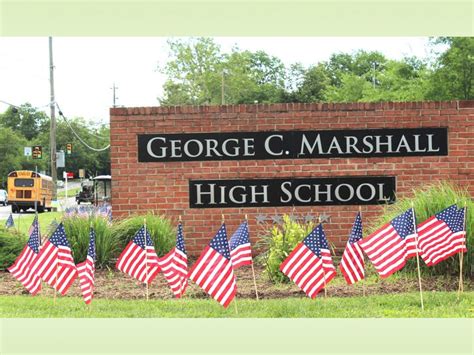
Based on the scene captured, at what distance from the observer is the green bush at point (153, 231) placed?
40.9ft

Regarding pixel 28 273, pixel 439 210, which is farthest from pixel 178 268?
pixel 439 210

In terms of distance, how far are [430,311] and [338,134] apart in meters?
5.45

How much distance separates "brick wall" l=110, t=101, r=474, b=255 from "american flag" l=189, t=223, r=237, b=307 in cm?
507

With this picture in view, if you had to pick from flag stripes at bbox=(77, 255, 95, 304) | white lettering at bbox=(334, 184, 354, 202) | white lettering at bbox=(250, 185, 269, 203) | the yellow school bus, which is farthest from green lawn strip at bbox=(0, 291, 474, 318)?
the yellow school bus

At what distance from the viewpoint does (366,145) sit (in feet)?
45.2

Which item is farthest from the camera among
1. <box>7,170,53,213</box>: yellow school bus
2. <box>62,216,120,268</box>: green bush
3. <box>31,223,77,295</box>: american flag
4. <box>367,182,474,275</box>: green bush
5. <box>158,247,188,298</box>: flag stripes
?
<box>7,170,53,213</box>: yellow school bus

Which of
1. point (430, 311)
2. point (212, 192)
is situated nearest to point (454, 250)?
point (430, 311)

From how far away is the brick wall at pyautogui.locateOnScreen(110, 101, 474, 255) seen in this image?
1373cm

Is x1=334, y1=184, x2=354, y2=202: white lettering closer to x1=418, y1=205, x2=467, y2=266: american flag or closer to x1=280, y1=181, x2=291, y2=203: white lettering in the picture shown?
x1=280, y1=181, x2=291, y2=203: white lettering

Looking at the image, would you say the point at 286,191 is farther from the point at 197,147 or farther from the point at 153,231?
the point at 153,231

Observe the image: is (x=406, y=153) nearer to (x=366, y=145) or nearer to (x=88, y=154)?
(x=366, y=145)

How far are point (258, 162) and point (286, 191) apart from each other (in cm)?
71

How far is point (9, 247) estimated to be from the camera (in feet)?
42.7

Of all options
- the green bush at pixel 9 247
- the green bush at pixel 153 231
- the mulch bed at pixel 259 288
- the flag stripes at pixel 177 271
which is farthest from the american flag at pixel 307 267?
the green bush at pixel 9 247
